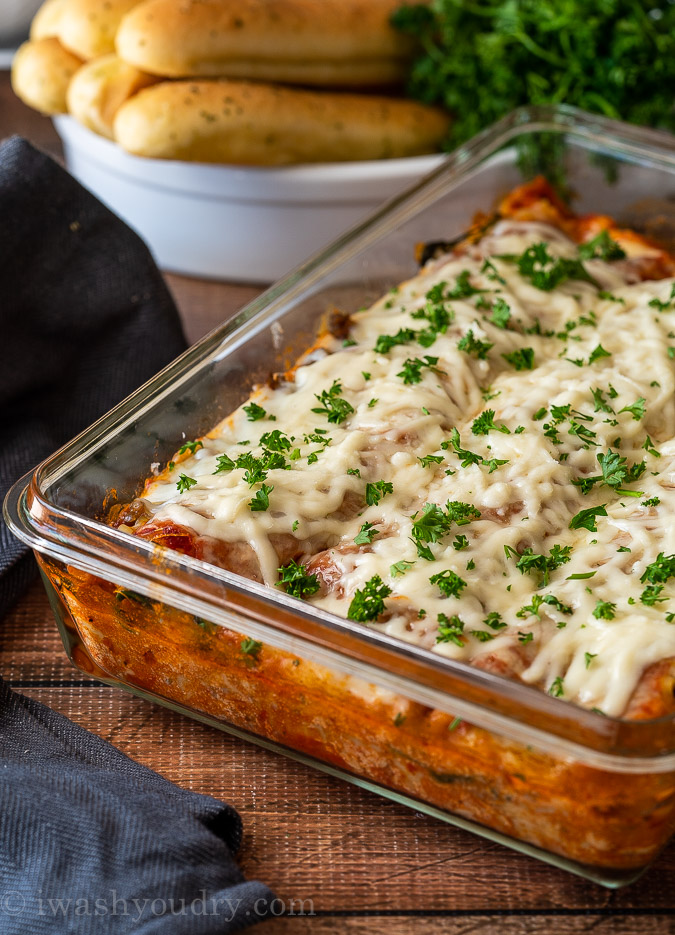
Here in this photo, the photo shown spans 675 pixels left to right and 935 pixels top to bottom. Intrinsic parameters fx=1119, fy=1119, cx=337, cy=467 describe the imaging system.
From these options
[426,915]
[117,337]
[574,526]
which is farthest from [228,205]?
[426,915]

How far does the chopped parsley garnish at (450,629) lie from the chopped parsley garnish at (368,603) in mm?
117

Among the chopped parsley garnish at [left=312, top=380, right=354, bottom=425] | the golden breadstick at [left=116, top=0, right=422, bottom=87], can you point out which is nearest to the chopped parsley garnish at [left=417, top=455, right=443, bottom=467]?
the chopped parsley garnish at [left=312, top=380, right=354, bottom=425]

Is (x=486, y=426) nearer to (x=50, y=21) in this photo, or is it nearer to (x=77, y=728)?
(x=77, y=728)

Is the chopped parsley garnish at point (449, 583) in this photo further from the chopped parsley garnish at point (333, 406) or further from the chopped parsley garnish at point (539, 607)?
the chopped parsley garnish at point (333, 406)

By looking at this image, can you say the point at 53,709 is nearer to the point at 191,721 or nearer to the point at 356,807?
the point at 191,721

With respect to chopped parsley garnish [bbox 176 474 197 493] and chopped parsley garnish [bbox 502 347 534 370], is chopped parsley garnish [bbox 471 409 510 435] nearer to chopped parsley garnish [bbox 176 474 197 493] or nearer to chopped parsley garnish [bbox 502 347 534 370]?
chopped parsley garnish [bbox 502 347 534 370]

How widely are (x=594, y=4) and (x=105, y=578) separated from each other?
8.59ft

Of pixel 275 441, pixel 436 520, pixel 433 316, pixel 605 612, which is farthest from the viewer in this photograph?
pixel 433 316

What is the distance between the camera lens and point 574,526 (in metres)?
2.35

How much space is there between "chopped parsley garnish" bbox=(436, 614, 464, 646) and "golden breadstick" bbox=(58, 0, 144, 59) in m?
2.63

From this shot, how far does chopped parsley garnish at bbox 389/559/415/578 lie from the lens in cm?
216

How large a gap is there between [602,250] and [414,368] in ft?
3.11

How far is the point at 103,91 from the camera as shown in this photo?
3.56 metres

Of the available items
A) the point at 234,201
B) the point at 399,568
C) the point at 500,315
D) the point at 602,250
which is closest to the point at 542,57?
the point at 602,250
